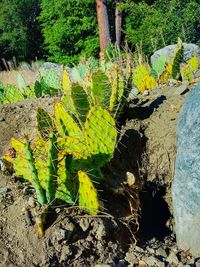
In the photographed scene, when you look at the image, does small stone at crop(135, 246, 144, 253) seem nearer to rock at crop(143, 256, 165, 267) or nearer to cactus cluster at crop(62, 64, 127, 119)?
rock at crop(143, 256, 165, 267)

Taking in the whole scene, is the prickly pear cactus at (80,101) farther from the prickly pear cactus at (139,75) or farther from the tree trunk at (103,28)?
the tree trunk at (103,28)

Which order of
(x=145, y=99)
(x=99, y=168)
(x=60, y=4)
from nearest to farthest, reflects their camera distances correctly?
(x=99, y=168) → (x=145, y=99) → (x=60, y=4)

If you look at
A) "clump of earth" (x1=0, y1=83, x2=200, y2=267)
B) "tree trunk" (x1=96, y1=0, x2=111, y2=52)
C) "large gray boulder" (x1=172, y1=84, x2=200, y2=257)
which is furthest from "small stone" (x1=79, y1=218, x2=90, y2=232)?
"tree trunk" (x1=96, y1=0, x2=111, y2=52)

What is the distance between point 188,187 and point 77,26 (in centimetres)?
2222

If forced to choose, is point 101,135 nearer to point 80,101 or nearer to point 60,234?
point 80,101

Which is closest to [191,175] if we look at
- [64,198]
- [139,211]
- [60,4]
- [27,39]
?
[139,211]

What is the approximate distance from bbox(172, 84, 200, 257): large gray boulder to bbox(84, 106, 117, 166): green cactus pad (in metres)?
0.47

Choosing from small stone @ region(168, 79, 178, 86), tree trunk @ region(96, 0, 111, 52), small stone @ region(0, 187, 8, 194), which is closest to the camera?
small stone @ region(0, 187, 8, 194)

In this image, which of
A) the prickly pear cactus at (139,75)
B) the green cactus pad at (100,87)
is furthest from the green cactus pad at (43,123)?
the prickly pear cactus at (139,75)

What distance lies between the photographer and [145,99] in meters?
4.69

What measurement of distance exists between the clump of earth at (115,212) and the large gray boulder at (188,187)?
0.10 metres

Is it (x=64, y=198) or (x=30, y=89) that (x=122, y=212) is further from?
(x=30, y=89)

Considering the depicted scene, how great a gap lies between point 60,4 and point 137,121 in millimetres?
21060

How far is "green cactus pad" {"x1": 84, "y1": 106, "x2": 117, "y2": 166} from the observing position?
3574 millimetres
